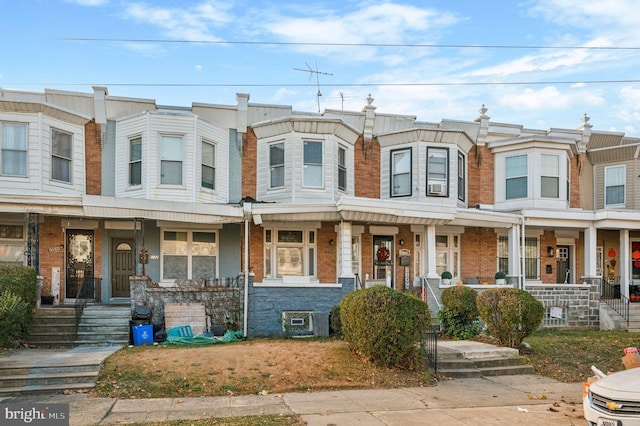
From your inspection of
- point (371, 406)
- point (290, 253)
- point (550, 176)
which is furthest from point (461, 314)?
point (550, 176)

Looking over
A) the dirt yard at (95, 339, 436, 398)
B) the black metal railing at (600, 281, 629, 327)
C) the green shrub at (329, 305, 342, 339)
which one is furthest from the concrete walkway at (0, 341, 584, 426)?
the black metal railing at (600, 281, 629, 327)

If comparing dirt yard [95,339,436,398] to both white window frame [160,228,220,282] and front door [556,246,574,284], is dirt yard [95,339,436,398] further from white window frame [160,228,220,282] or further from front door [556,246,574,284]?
front door [556,246,574,284]

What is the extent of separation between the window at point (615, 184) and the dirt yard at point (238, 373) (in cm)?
1628

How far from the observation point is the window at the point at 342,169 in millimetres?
18344

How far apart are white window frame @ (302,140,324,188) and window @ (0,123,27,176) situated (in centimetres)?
854

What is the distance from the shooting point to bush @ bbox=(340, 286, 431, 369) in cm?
1014

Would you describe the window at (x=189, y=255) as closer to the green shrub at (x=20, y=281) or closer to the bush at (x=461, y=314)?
the green shrub at (x=20, y=281)

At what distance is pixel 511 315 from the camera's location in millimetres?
12203

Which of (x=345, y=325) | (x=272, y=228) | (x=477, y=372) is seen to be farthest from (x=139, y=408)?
(x=272, y=228)

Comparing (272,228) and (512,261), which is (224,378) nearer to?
(272,228)

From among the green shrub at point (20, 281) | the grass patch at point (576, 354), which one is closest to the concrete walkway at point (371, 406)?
the grass patch at point (576, 354)

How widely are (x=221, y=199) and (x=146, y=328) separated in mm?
5662

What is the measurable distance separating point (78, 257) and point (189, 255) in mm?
3490

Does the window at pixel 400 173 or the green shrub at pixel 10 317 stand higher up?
the window at pixel 400 173
